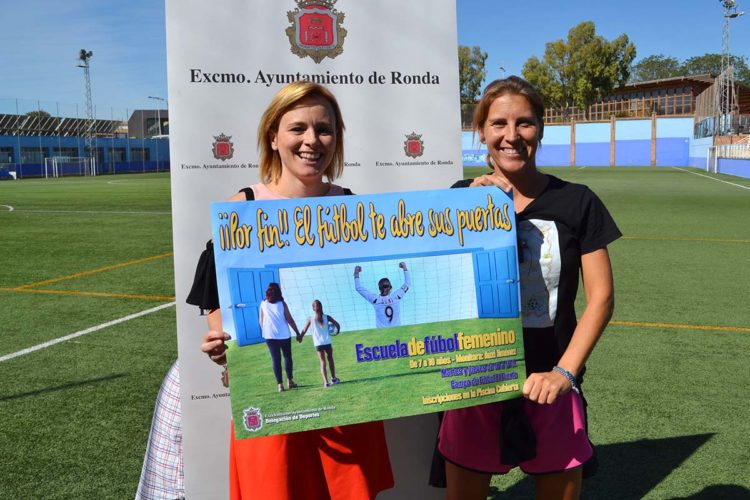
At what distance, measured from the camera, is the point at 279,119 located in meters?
2.11

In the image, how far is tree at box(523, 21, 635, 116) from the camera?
6938 cm

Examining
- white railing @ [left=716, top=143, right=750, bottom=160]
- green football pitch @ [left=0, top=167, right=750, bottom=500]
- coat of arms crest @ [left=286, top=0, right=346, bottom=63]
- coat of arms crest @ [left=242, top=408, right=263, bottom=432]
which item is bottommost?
green football pitch @ [left=0, top=167, right=750, bottom=500]

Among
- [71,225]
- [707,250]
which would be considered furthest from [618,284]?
[71,225]

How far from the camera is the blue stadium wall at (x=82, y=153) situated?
172ft

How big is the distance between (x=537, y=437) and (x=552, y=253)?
551 millimetres

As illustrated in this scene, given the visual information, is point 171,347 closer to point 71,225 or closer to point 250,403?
point 250,403

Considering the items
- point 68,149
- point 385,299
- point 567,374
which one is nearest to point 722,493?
point 567,374

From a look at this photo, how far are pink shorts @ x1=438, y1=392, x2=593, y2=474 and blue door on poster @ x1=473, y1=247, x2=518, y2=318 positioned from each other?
32 cm

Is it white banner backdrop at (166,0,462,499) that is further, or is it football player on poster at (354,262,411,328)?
white banner backdrop at (166,0,462,499)

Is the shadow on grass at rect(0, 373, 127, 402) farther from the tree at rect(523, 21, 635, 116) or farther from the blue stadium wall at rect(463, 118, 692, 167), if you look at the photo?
the tree at rect(523, 21, 635, 116)

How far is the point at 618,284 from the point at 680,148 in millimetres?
55402

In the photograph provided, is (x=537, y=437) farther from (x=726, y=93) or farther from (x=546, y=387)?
(x=726, y=93)

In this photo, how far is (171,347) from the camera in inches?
235

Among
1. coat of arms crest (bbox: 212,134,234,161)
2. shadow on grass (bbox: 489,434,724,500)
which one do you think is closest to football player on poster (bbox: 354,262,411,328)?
coat of arms crest (bbox: 212,134,234,161)
